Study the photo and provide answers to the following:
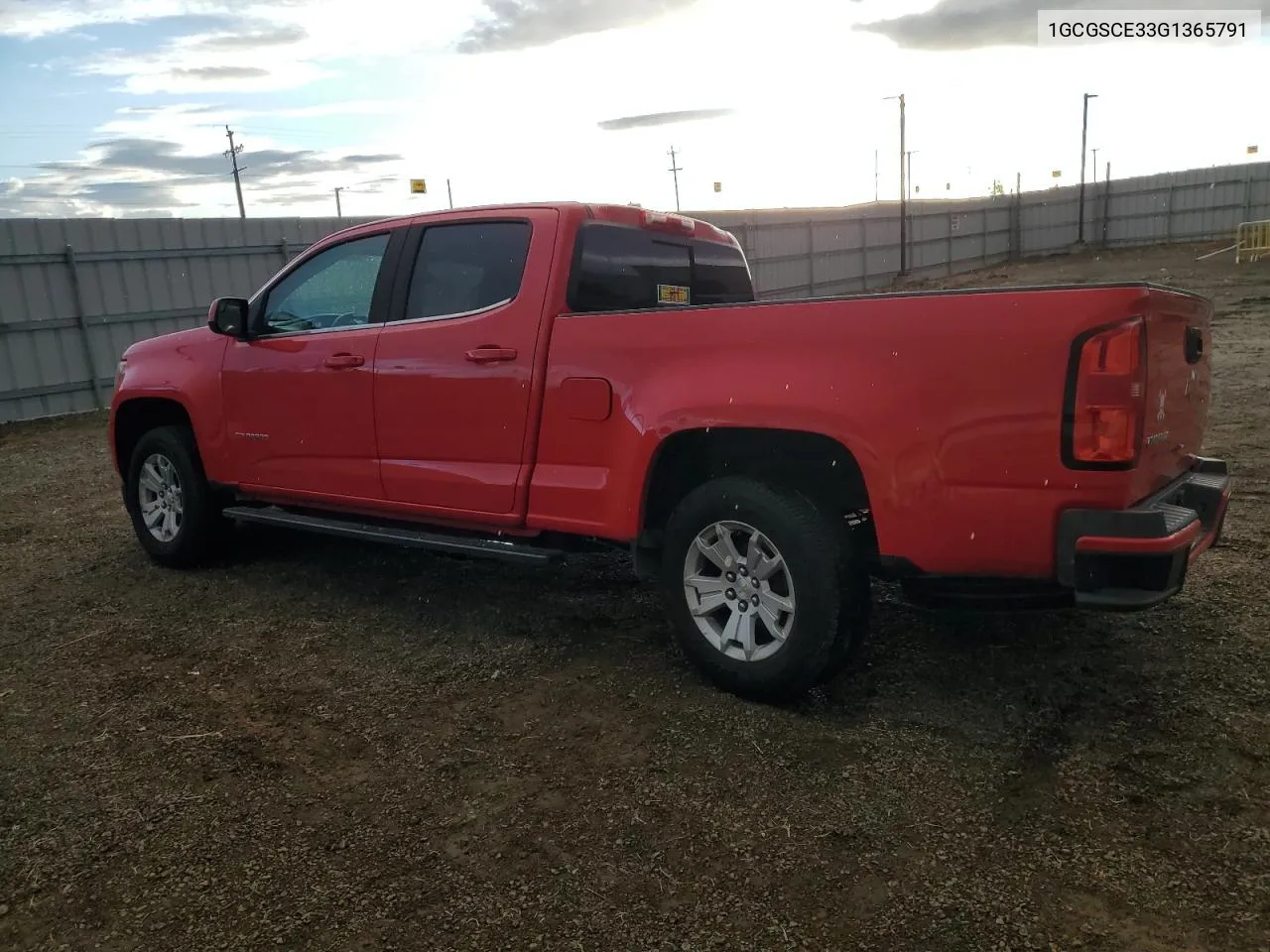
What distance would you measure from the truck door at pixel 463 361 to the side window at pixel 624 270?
0.16 meters

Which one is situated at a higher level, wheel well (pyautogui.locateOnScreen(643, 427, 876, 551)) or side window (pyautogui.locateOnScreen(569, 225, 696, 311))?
side window (pyautogui.locateOnScreen(569, 225, 696, 311))

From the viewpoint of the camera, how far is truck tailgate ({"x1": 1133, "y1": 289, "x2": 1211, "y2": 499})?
275 cm

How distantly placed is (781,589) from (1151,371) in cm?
135

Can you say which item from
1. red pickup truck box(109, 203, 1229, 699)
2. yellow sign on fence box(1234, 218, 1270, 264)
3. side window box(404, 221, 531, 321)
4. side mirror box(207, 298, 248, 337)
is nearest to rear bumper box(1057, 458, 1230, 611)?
red pickup truck box(109, 203, 1229, 699)

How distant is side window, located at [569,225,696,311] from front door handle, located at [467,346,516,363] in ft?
1.04

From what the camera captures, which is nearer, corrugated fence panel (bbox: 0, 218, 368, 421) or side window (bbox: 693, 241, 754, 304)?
side window (bbox: 693, 241, 754, 304)

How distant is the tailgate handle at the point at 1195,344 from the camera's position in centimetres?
313

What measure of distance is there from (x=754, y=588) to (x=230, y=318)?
10.5 ft

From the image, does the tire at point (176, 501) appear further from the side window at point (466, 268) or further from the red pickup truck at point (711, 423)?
the side window at point (466, 268)

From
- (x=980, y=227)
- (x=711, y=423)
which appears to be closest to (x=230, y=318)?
(x=711, y=423)

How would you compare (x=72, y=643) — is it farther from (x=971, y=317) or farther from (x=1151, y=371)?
(x=1151, y=371)

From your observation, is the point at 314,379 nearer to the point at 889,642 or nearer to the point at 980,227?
the point at 889,642

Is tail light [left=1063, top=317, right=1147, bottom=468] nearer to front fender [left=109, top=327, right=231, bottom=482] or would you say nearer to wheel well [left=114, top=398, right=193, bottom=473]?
front fender [left=109, top=327, right=231, bottom=482]

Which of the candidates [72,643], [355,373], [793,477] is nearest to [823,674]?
[793,477]
